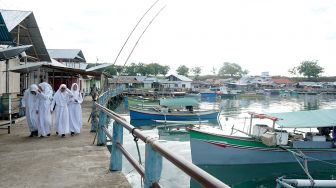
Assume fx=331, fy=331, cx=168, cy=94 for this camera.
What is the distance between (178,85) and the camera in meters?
77.1

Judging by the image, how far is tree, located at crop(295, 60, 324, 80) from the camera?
109613mm

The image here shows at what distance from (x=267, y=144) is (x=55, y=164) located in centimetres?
935

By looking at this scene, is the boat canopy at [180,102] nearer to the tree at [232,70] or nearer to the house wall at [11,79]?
the house wall at [11,79]

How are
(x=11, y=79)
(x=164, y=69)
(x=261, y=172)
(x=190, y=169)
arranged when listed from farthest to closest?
(x=164, y=69), (x=11, y=79), (x=261, y=172), (x=190, y=169)

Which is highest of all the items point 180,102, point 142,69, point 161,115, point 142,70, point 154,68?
point 154,68

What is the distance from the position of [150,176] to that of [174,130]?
74.3 feet

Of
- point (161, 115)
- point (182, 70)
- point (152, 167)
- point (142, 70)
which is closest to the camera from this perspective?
point (152, 167)

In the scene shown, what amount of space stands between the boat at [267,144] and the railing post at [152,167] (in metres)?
10.5

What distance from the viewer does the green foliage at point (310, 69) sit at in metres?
110

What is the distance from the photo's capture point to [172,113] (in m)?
27.7

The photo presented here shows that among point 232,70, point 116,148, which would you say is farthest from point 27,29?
point 232,70

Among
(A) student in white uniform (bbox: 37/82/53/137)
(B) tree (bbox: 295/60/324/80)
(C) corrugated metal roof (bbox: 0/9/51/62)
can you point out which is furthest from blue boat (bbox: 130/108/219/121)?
(B) tree (bbox: 295/60/324/80)

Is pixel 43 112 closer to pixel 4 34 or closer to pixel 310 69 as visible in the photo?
pixel 4 34

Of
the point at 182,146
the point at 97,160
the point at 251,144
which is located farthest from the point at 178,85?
the point at 97,160
